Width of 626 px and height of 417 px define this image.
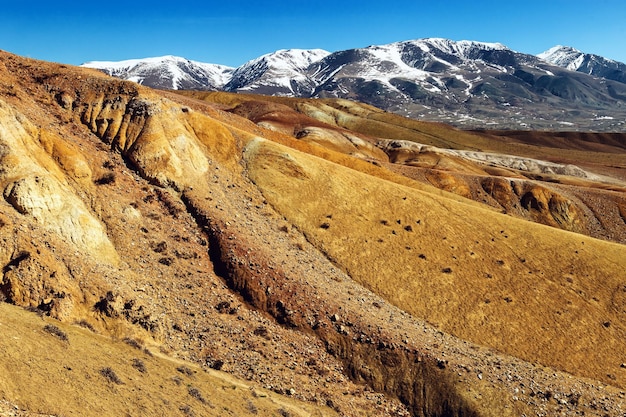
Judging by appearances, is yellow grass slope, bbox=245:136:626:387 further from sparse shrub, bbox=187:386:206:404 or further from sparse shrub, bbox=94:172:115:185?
sparse shrub, bbox=187:386:206:404

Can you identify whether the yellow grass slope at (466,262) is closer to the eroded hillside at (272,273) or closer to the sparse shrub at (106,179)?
the eroded hillside at (272,273)

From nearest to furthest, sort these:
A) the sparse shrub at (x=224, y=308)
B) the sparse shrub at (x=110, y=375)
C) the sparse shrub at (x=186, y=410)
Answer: the sparse shrub at (x=110, y=375) < the sparse shrub at (x=186, y=410) < the sparse shrub at (x=224, y=308)

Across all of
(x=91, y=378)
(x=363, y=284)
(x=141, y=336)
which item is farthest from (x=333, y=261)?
(x=91, y=378)

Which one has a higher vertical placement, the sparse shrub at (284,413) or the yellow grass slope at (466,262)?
the yellow grass slope at (466,262)

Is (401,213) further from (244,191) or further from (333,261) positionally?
(244,191)

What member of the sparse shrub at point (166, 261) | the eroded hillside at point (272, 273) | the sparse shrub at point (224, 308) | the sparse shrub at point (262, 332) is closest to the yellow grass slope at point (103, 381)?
Result: the eroded hillside at point (272, 273)

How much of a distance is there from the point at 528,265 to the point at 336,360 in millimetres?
23632

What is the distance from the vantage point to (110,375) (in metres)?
18.3

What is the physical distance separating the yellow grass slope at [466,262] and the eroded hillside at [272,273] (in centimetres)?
19

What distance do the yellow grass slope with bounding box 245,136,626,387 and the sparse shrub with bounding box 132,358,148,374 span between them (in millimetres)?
21064

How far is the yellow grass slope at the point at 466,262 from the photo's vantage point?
111 feet

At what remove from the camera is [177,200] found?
3781 cm

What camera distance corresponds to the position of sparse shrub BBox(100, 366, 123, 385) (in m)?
18.2

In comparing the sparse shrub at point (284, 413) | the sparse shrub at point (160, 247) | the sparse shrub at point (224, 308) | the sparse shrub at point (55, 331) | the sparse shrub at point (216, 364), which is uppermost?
the sparse shrub at point (160, 247)
